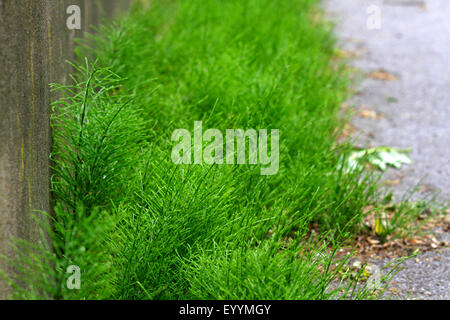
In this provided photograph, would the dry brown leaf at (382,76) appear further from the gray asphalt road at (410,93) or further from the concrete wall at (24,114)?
the concrete wall at (24,114)

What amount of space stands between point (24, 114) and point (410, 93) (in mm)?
3247

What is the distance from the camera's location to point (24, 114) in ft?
5.67

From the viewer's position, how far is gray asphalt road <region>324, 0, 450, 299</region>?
2400mm

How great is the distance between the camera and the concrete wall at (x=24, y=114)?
1600mm

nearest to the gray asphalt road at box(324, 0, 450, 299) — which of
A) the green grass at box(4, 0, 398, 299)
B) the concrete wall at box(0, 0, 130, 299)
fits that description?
the green grass at box(4, 0, 398, 299)

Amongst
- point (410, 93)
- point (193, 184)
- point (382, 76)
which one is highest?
point (382, 76)

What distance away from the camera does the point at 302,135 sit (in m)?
2.80

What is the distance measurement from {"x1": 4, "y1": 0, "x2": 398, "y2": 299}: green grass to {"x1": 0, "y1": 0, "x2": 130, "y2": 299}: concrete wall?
0.10 m

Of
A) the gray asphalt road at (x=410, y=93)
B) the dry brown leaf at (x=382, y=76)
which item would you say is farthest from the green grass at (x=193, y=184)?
the dry brown leaf at (x=382, y=76)

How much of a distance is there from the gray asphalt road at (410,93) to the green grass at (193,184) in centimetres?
33

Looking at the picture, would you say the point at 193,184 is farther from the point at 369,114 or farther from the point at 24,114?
the point at 369,114

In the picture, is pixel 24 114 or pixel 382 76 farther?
pixel 382 76

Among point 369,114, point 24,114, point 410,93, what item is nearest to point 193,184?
point 24,114

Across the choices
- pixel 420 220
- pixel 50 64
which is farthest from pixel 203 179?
pixel 420 220
